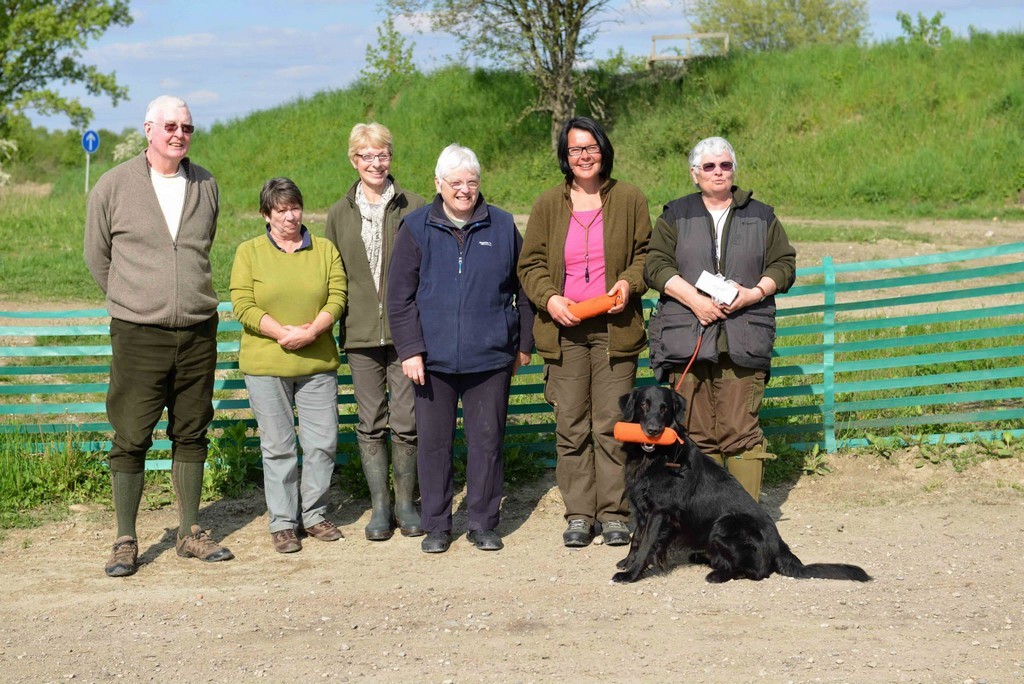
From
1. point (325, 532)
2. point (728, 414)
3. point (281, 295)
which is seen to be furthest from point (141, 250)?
point (728, 414)

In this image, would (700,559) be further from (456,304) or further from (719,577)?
(456,304)

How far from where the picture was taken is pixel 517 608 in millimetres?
4520

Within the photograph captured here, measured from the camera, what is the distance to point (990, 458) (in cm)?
644

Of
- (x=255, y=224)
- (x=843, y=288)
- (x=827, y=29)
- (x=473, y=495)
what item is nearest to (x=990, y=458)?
(x=843, y=288)

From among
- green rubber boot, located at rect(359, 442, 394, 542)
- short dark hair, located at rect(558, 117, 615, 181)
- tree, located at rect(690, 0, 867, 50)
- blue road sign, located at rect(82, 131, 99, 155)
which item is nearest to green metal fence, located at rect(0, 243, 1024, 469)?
green rubber boot, located at rect(359, 442, 394, 542)

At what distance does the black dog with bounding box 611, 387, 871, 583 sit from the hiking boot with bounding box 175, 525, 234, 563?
1944 millimetres

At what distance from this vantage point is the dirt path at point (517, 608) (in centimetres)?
384

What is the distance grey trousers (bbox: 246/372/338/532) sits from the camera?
5.23 metres

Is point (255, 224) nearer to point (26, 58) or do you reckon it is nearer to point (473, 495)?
point (473, 495)

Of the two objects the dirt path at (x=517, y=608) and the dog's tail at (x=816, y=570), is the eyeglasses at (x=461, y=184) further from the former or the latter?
the dog's tail at (x=816, y=570)

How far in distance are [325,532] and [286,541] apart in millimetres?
227

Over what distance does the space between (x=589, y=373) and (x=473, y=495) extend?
86 cm

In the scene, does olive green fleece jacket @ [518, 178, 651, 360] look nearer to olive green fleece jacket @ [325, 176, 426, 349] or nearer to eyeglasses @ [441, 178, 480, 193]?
eyeglasses @ [441, 178, 480, 193]

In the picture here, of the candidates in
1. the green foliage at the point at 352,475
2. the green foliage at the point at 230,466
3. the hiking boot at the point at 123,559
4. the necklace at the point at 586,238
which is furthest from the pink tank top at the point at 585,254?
the hiking boot at the point at 123,559
